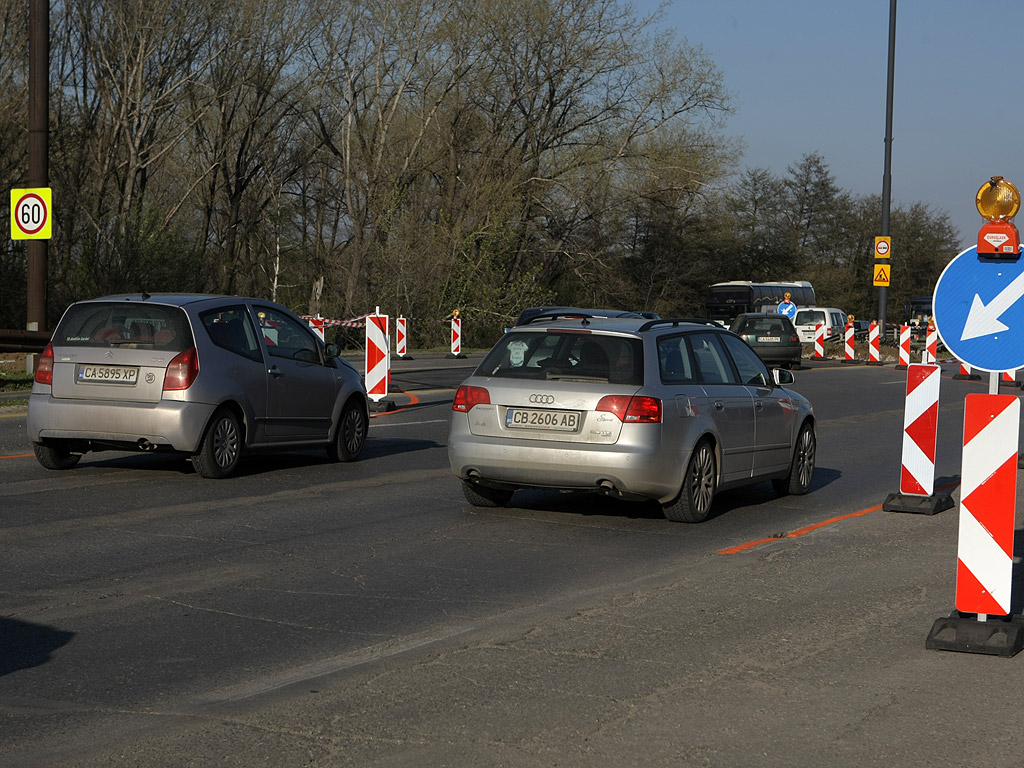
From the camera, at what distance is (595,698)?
5.40 metres

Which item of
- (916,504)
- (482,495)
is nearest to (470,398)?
(482,495)

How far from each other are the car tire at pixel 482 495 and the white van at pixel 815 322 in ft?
132

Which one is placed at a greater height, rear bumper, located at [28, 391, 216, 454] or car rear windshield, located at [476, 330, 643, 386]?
car rear windshield, located at [476, 330, 643, 386]

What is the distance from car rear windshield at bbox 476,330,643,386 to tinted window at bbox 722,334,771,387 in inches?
63.1

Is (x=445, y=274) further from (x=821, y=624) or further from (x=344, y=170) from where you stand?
(x=821, y=624)

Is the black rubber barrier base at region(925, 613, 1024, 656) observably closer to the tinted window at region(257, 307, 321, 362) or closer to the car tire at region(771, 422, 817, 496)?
the car tire at region(771, 422, 817, 496)

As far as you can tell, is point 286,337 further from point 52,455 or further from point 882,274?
point 882,274

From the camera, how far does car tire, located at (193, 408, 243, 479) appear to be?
→ 11.7 metres

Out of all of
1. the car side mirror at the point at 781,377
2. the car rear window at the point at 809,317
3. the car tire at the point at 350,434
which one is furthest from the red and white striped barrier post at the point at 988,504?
the car rear window at the point at 809,317

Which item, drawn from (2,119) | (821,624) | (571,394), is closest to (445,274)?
(2,119)

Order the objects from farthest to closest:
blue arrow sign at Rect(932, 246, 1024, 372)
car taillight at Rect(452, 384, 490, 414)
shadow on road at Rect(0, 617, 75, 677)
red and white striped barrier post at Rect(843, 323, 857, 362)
A: red and white striped barrier post at Rect(843, 323, 857, 362) → car taillight at Rect(452, 384, 490, 414) → blue arrow sign at Rect(932, 246, 1024, 372) → shadow on road at Rect(0, 617, 75, 677)

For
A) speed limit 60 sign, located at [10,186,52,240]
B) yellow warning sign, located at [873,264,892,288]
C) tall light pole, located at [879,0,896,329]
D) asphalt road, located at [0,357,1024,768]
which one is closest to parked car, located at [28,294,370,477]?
asphalt road, located at [0,357,1024,768]

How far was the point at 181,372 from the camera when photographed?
1152 cm

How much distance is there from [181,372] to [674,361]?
4.20 m
